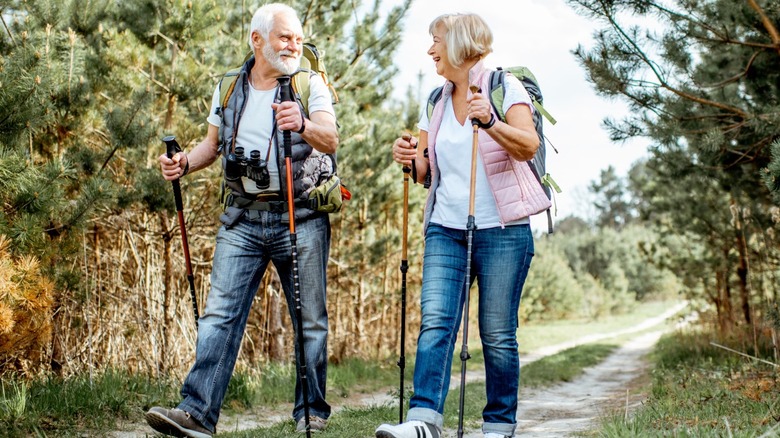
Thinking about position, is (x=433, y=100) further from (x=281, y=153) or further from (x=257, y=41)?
(x=257, y=41)

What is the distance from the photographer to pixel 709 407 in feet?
15.3

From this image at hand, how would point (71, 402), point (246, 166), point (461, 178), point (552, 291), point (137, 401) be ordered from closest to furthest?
point (461, 178)
point (246, 166)
point (71, 402)
point (137, 401)
point (552, 291)

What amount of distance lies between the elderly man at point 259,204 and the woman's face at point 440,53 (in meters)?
0.66

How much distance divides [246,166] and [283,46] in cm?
67

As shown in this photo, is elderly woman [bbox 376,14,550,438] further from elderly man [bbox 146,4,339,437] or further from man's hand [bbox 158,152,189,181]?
man's hand [bbox 158,152,189,181]

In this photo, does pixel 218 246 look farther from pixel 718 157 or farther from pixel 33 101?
pixel 718 157

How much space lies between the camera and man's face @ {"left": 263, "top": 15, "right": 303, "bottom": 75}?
3977 mm

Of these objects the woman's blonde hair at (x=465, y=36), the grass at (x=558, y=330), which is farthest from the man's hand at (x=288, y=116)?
the grass at (x=558, y=330)

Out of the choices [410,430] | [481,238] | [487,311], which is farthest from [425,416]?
[481,238]

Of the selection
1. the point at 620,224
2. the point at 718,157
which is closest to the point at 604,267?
the point at 620,224

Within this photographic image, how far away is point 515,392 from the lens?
11.8ft

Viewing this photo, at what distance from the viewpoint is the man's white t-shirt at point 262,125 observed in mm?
4020

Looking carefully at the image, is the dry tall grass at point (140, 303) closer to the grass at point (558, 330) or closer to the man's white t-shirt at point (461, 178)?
the man's white t-shirt at point (461, 178)

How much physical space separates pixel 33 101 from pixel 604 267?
47273mm
